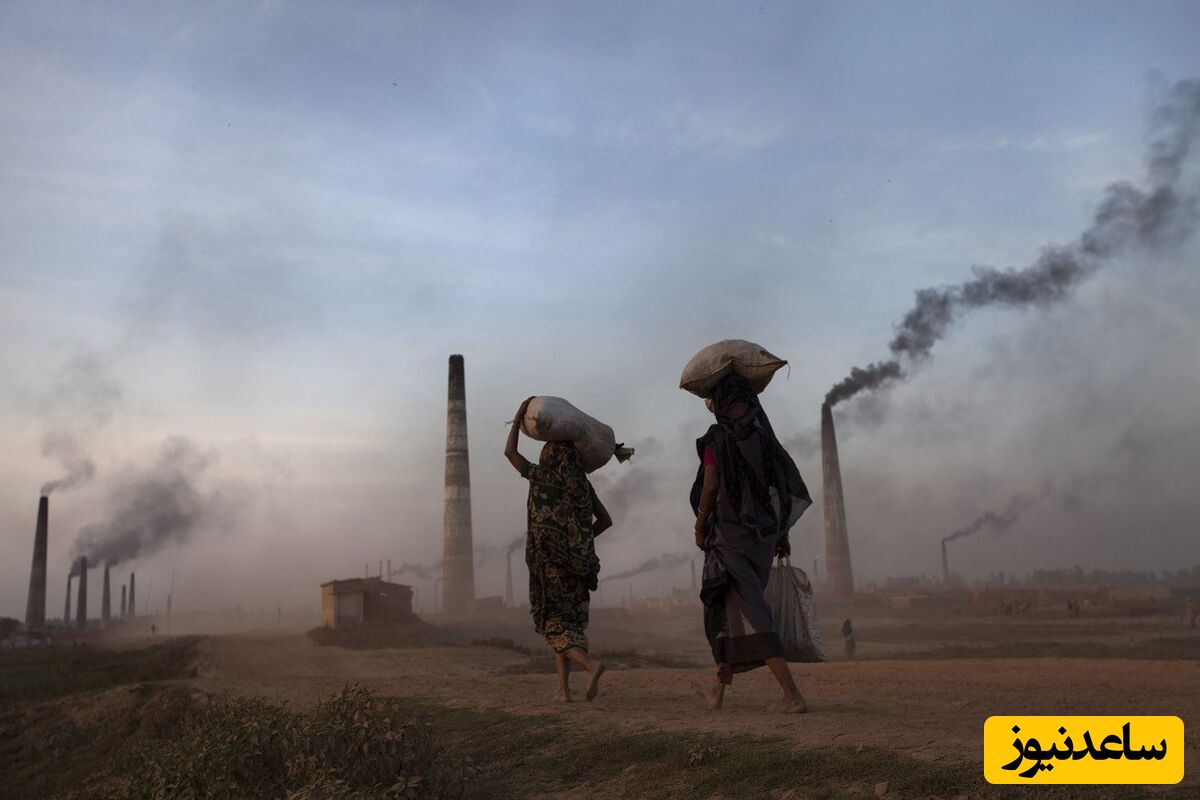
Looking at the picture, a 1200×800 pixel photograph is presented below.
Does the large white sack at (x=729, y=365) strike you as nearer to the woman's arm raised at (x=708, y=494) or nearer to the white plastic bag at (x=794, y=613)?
the woman's arm raised at (x=708, y=494)

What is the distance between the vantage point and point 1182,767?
392 cm

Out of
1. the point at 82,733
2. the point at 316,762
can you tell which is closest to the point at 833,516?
the point at 82,733

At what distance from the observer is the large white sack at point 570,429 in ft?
25.0

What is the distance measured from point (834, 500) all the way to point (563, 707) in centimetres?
4483

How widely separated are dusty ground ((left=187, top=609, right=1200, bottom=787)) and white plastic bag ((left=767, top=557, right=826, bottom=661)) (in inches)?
15.6

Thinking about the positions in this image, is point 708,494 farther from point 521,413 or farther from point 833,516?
point 833,516

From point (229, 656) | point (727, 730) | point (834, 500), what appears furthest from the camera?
point (834, 500)

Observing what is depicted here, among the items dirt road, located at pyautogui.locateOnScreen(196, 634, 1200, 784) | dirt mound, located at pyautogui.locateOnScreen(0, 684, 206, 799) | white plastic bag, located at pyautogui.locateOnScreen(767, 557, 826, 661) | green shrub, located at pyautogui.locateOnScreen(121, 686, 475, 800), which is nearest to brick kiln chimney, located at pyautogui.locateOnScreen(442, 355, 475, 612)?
dirt road, located at pyautogui.locateOnScreen(196, 634, 1200, 784)

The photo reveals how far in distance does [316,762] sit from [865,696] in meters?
4.48

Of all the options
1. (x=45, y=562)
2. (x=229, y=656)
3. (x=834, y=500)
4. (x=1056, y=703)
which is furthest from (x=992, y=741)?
(x=45, y=562)

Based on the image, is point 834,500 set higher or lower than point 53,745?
higher

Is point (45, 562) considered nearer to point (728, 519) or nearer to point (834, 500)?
point (834, 500)

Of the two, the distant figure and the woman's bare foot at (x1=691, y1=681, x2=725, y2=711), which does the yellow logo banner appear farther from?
the distant figure

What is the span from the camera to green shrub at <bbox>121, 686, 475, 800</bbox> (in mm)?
4938
